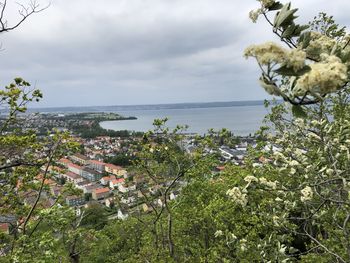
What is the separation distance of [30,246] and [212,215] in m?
5.37

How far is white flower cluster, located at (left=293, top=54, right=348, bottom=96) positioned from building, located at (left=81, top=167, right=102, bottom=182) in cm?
7189

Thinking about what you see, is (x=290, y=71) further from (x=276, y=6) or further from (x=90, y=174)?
(x=90, y=174)

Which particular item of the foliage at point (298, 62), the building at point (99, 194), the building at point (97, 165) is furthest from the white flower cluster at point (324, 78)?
the building at point (97, 165)

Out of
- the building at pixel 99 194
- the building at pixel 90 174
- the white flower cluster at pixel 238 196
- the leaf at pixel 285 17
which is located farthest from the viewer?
the building at pixel 90 174

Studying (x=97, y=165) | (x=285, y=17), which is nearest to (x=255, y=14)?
(x=285, y=17)

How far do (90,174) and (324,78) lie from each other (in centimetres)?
7452

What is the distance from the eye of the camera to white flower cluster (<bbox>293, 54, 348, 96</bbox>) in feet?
4.01

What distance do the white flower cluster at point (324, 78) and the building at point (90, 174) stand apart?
71886 millimetres

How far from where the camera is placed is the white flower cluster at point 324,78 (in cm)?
→ 122

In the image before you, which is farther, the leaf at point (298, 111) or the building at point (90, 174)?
the building at point (90, 174)

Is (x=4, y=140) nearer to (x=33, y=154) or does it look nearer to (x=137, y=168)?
(x=33, y=154)

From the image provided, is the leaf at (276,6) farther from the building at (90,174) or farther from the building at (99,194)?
the building at (90,174)

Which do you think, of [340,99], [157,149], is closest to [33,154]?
[157,149]

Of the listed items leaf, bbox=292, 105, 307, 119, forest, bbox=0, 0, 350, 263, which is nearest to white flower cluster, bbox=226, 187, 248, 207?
forest, bbox=0, 0, 350, 263
